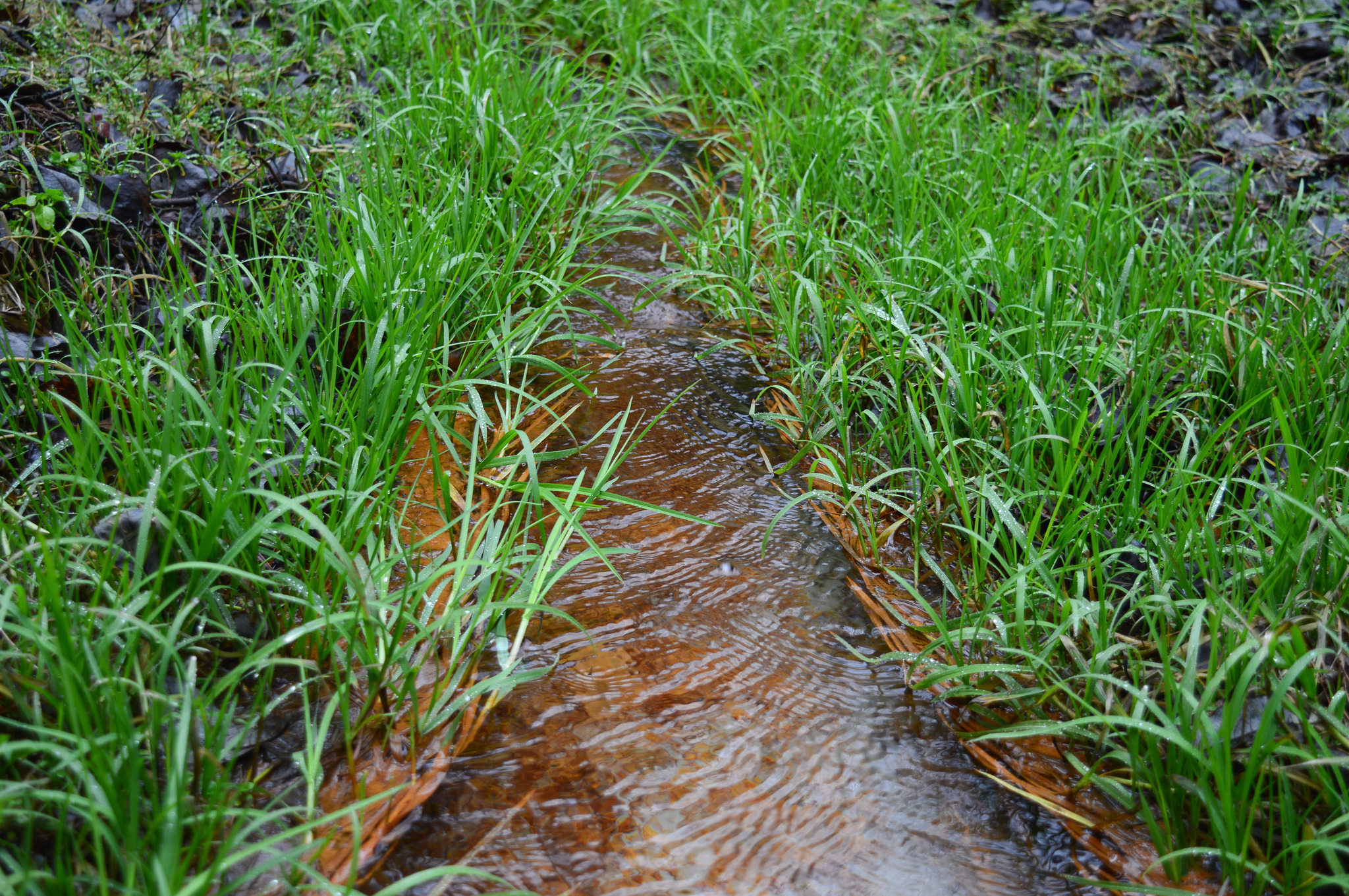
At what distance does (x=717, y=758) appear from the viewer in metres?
1.36

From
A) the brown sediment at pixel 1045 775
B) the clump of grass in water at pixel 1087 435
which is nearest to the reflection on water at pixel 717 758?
the brown sediment at pixel 1045 775

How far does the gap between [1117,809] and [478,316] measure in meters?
1.67

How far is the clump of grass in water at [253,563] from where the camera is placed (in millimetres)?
1042

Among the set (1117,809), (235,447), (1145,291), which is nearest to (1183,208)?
(1145,291)

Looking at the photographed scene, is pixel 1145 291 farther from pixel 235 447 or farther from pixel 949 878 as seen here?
pixel 235 447

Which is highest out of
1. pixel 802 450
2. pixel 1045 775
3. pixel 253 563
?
pixel 253 563

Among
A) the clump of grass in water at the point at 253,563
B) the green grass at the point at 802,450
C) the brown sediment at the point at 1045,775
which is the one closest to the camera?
the clump of grass in water at the point at 253,563

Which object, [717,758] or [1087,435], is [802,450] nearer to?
[1087,435]

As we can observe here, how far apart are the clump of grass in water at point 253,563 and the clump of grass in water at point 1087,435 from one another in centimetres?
70

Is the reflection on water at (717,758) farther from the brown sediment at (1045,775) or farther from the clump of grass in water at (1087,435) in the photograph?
the clump of grass in water at (1087,435)

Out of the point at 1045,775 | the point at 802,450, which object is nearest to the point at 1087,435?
the point at 802,450

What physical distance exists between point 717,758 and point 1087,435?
1135mm

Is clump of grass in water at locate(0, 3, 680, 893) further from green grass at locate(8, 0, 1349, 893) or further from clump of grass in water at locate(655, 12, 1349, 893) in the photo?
clump of grass in water at locate(655, 12, 1349, 893)

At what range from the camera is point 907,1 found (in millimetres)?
4734
